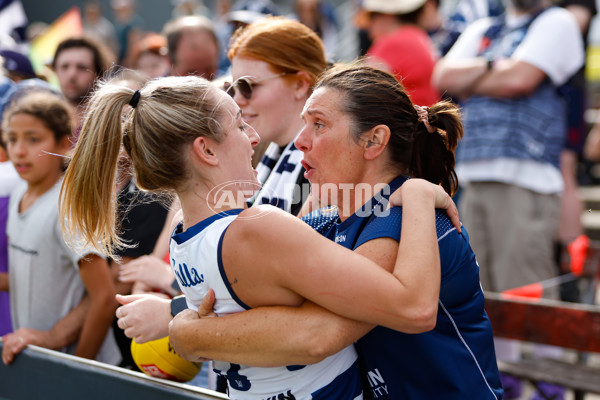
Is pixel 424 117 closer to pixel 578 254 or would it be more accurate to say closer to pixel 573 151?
pixel 578 254

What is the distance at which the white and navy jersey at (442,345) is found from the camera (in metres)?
1.66

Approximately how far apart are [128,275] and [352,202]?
116 cm

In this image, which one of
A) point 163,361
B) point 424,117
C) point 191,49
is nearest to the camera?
point 424,117

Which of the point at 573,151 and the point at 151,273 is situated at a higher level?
the point at 151,273

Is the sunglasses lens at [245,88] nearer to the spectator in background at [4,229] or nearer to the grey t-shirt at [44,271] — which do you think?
the grey t-shirt at [44,271]

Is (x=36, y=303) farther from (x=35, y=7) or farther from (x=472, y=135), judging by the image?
(x=35, y=7)

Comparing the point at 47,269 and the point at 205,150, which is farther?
the point at 47,269

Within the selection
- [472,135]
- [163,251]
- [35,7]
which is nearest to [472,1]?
[472,135]

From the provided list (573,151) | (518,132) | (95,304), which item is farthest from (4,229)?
(573,151)

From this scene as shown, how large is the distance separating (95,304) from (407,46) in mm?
2766

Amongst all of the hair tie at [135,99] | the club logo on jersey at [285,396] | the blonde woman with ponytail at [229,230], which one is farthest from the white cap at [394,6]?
the club logo on jersey at [285,396]

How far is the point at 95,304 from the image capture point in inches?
108

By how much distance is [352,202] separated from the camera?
1.88 meters

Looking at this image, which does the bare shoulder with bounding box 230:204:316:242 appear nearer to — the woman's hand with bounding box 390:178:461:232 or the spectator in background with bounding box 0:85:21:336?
the woman's hand with bounding box 390:178:461:232
